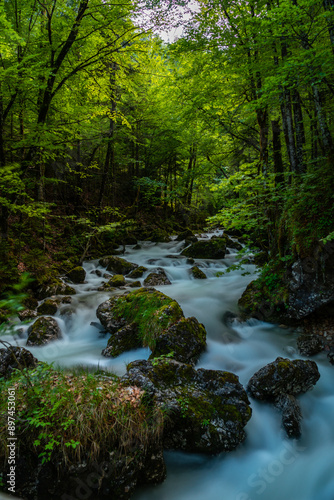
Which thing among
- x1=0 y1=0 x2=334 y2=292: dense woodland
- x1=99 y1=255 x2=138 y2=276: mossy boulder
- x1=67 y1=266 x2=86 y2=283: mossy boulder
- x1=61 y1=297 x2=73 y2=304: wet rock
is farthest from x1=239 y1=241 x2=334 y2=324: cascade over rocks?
x1=67 y1=266 x2=86 y2=283: mossy boulder

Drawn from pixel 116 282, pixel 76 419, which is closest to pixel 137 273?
pixel 116 282

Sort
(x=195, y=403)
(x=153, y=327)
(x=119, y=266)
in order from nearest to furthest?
(x=195, y=403)
(x=153, y=327)
(x=119, y=266)

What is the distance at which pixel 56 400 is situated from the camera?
9.12 ft

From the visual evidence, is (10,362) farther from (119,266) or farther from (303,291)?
(119,266)

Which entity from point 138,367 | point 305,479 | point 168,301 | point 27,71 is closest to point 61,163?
point 27,71

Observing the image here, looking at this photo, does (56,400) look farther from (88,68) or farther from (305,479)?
(88,68)

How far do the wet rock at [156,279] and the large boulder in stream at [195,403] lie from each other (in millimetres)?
5758

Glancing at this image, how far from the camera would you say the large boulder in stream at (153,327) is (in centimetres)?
470

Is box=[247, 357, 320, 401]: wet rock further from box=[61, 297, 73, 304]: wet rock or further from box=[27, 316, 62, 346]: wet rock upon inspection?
box=[61, 297, 73, 304]: wet rock

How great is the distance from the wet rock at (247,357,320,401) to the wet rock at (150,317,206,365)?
113 centimetres

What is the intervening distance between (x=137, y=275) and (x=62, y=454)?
26.7 feet

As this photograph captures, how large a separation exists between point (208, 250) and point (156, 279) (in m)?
4.67

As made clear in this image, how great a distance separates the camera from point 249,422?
150 inches

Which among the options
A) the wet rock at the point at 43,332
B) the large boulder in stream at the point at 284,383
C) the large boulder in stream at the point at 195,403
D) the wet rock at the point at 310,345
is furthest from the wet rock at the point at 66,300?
the wet rock at the point at 310,345
